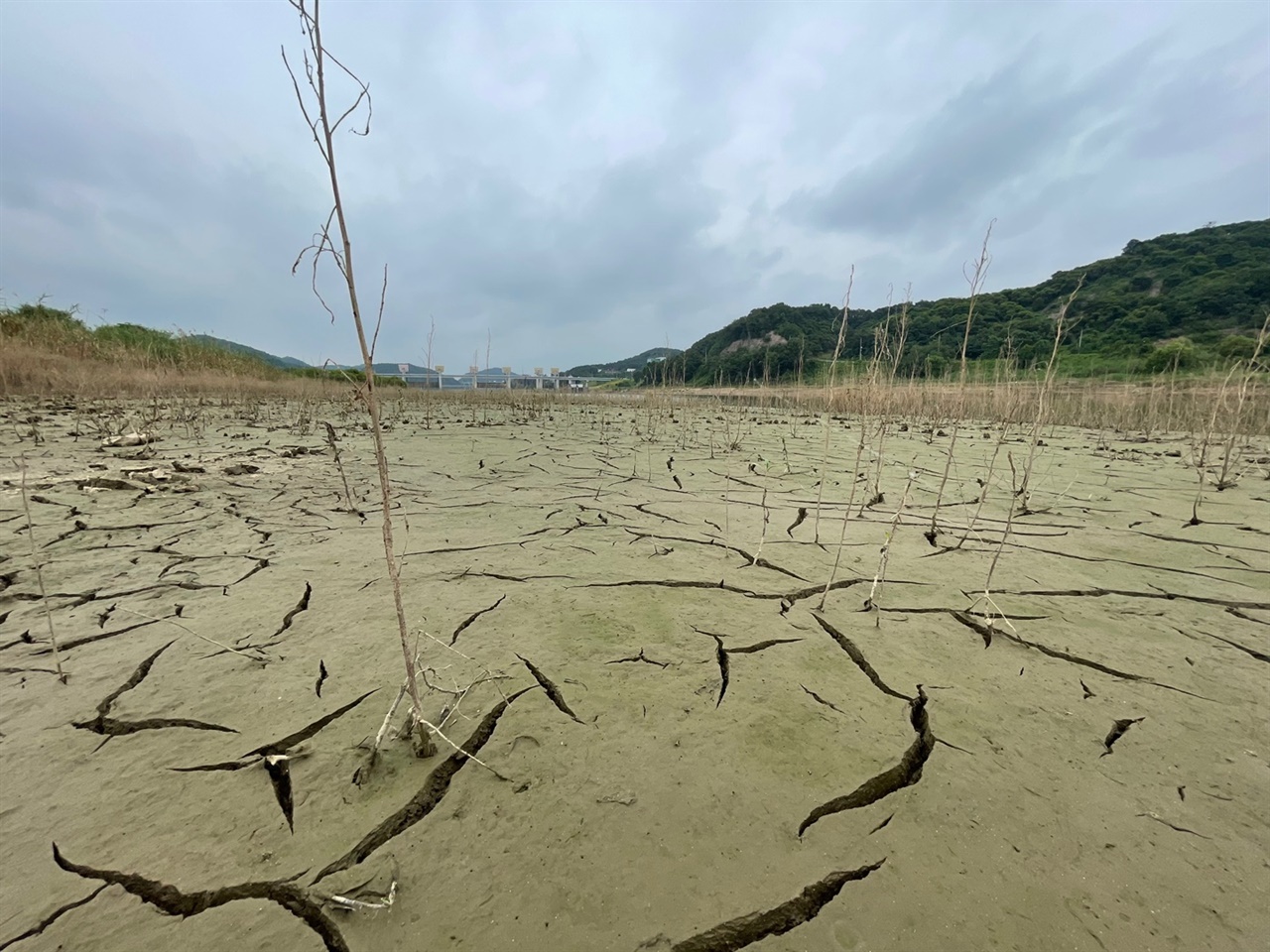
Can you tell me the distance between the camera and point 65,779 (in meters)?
1.11

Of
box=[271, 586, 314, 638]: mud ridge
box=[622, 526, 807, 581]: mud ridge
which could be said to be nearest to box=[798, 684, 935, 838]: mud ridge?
box=[622, 526, 807, 581]: mud ridge

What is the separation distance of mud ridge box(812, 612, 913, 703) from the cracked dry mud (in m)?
0.01

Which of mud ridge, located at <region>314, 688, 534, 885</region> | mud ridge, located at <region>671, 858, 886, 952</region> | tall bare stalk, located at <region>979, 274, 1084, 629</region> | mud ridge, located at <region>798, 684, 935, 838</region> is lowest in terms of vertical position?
mud ridge, located at <region>798, 684, 935, 838</region>

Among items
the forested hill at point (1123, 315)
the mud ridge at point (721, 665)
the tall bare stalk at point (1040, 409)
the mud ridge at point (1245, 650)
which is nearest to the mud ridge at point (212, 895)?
the mud ridge at point (721, 665)

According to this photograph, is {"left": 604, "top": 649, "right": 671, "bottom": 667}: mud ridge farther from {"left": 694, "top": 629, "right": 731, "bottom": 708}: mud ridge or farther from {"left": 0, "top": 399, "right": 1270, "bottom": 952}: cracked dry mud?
{"left": 694, "top": 629, "right": 731, "bottom": 708}: mud ridge

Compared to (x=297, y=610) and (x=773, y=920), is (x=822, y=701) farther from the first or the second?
(x=297, y=610)

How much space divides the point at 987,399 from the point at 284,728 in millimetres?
14048

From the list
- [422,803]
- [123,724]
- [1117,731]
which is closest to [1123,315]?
[1117,731]

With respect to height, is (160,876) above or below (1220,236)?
below

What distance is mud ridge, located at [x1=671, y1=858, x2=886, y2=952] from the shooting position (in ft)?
2.63

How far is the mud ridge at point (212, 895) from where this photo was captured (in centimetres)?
84

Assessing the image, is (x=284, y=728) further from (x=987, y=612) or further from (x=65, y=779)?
(x=987, y=612)

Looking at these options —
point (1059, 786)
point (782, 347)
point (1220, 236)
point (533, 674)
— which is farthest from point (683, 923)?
point (1220, 236)

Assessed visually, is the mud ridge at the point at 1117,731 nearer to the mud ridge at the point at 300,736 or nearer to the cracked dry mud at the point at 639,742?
the cracked dry mud at the point at 639,742
